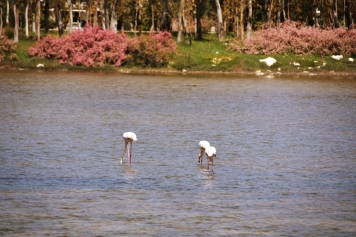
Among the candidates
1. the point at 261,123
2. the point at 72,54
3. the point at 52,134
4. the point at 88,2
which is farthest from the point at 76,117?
the point at 88,2

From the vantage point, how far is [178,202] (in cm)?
1523

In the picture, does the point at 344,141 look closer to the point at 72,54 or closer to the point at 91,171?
the point at 91,171

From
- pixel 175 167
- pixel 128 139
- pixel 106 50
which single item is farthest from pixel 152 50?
pixel 175 167

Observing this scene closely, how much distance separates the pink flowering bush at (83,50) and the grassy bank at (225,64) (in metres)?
0.58

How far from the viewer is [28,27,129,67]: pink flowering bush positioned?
60438 mm

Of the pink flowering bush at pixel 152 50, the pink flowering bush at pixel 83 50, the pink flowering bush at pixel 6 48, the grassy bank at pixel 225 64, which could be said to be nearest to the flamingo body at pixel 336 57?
the grassy bank at pixel 225 64

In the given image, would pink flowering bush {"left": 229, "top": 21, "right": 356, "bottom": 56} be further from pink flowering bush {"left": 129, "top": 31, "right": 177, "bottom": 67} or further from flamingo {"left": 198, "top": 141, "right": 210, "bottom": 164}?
flamingo {"left": 198, "top": 141, "right": 210, "bottom": 164}

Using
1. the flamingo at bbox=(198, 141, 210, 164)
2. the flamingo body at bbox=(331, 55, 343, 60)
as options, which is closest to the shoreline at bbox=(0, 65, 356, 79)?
the flamingo body at bbox=(331, 55, 343, 60)

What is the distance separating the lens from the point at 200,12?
84.4 metres

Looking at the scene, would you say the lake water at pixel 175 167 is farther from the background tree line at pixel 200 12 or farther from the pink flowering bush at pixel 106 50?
the background tree line at pixel 200 12

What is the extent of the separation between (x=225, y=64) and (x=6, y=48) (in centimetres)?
1767

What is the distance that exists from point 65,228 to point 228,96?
90.5ft

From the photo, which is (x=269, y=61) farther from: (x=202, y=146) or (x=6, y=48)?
(x=202, y=146)

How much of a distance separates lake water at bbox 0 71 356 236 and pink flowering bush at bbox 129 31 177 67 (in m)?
20.8
